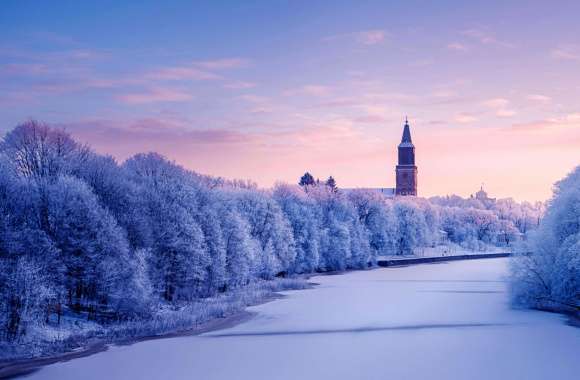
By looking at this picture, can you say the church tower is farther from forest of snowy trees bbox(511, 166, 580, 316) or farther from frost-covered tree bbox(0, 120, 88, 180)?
frost-covered tree bbox(0, 120, 88, 180)

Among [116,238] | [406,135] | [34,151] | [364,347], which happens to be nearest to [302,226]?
[34,151]

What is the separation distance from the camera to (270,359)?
29.1m

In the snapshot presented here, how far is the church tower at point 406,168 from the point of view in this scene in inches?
7480

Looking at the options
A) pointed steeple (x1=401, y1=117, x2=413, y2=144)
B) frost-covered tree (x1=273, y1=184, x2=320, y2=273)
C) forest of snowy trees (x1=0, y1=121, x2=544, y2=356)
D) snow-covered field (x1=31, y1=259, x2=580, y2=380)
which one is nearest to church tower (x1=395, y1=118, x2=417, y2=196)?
pointed steeple (x1=401, y1=117, x2=413, y2=144)

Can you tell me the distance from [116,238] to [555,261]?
1075 inches

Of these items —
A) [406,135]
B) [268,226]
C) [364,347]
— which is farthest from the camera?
[406,135]

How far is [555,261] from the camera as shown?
133 ft

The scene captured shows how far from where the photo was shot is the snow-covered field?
26.7 m

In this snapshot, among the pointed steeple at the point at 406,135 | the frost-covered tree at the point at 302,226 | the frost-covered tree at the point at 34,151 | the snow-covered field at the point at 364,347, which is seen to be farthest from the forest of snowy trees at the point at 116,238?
the pointed steeple at the point at 406,135

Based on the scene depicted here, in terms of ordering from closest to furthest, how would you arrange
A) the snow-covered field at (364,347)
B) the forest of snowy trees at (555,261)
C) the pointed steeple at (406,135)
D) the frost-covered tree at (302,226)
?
the snow-covered field at (364,347)
the forest of snowy trees at (555,261)
the frost-covered tree at (302,226)
the pointed steeple at (406,135)

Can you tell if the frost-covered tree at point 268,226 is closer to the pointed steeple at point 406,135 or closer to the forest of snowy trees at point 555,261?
the forest of snowy trees at point 555,261

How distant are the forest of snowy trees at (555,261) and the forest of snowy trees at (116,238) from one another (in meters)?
0.22

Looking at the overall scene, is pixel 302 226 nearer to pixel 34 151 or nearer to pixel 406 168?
pixel 34 151

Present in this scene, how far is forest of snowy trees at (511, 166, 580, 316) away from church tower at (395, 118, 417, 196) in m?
146
